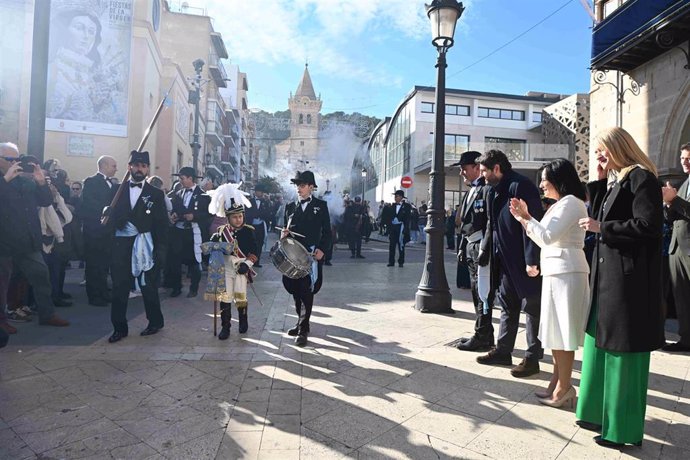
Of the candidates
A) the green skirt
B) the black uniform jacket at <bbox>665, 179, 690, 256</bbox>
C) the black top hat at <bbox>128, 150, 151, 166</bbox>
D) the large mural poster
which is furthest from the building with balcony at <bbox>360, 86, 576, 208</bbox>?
the green skirt

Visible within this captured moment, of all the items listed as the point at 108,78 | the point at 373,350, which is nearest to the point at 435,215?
the point at 373,350

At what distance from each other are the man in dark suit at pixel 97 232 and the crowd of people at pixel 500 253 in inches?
0.8

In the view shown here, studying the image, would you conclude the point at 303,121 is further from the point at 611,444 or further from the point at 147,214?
the point at 611,444

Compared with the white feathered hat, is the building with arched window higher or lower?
higher

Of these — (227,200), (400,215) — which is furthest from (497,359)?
(400,215)

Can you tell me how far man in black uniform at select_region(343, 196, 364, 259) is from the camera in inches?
555

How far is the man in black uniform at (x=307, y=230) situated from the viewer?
4.88 metres

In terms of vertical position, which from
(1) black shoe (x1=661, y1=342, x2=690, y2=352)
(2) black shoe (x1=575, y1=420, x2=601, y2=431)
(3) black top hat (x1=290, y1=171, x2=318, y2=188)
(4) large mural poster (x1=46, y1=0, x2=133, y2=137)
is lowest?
(2) black shoe (x1=575, y1=420, x2=601, y2=431)

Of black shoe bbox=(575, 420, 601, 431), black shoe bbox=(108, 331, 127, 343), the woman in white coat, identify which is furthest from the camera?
black shoe bbox=(108, 331, 127, 343)

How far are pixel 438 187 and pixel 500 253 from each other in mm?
2646

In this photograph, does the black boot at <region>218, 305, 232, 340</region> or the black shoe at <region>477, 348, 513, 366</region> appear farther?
the black boot at <region>218, 305, 232, 340</region>

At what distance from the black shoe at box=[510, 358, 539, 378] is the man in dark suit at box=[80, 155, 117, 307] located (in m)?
5.72

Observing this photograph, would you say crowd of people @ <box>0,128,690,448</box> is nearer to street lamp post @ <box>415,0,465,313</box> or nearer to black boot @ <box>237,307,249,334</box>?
black boot @ <box>237,307,249,334</box>

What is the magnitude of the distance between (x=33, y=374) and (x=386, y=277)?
7032mm
